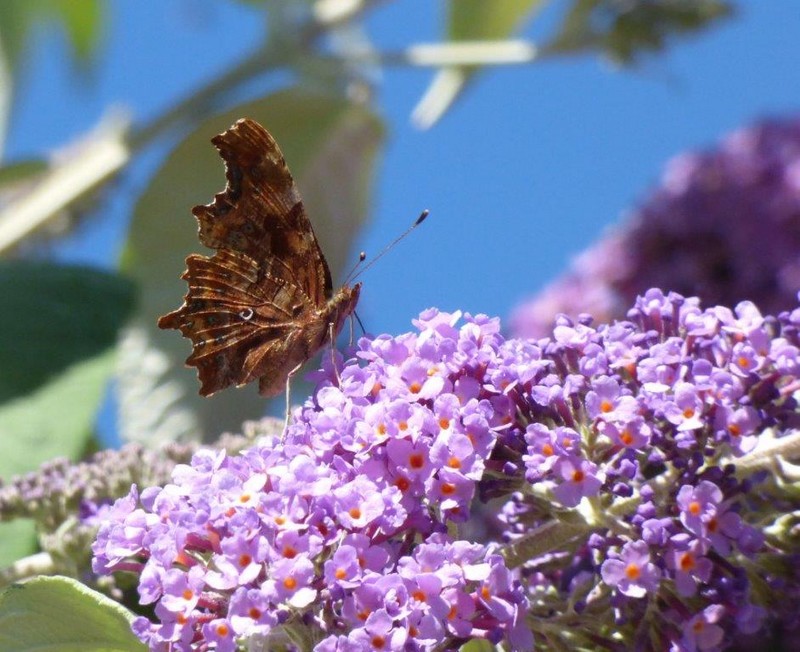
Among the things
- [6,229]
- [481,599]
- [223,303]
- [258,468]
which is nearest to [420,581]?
[481,599]

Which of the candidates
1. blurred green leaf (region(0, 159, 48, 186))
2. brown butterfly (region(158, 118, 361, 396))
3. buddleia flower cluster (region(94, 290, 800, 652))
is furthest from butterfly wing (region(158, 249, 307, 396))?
blurred green leaf (region(0, 159, 48, 186))

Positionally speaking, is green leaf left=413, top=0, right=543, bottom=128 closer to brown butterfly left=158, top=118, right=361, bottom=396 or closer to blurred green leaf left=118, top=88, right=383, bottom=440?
blurred green leaf left=118, top=88, right=383, bottom=440

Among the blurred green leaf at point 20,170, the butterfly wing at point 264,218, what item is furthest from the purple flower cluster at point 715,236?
the butterfly wing at point 264,218

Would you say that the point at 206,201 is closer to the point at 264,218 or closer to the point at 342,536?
the point at 264,218

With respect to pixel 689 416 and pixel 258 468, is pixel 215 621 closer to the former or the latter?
pixel 258 468

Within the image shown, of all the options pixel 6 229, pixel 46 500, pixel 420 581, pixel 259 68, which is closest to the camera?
pixel 420 581

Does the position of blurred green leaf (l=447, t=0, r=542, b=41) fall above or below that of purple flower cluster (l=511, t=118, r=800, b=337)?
above
